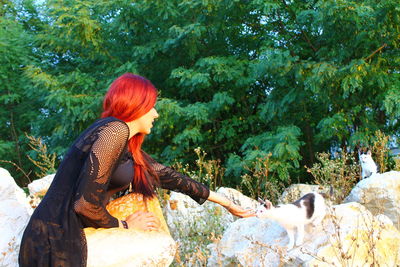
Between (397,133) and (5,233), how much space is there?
718 cm

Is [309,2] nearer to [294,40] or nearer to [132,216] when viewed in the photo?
[294,40]

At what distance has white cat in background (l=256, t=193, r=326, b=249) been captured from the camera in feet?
11.4

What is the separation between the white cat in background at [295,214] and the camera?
3.48 m

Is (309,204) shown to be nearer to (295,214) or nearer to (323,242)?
(295,214)

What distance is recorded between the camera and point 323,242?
3.30m

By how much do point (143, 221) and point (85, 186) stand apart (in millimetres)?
549

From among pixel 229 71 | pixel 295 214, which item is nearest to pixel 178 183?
pixel 295 214

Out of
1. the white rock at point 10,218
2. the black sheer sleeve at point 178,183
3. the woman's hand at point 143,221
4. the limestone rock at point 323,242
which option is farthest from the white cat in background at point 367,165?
the white rock at point 10,218

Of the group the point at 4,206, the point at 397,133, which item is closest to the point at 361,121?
the point at 397,133

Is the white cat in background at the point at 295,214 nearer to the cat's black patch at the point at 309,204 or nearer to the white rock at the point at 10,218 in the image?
the cat's black patch at the point at 309,204

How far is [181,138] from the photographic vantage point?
8938 millimetres

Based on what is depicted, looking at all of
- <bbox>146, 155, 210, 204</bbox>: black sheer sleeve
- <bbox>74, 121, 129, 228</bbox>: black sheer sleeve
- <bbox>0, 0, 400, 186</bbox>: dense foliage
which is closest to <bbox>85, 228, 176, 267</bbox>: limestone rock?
<bbox>74, 121, 129, 228</bbox>: black sheer sleeve

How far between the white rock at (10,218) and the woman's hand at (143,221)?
960mm

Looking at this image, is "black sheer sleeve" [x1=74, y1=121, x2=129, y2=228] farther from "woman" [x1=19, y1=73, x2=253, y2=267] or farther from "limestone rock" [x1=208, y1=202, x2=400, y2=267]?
"limestone rock" [x1=208, y1=202, x2=400, y2=267]
